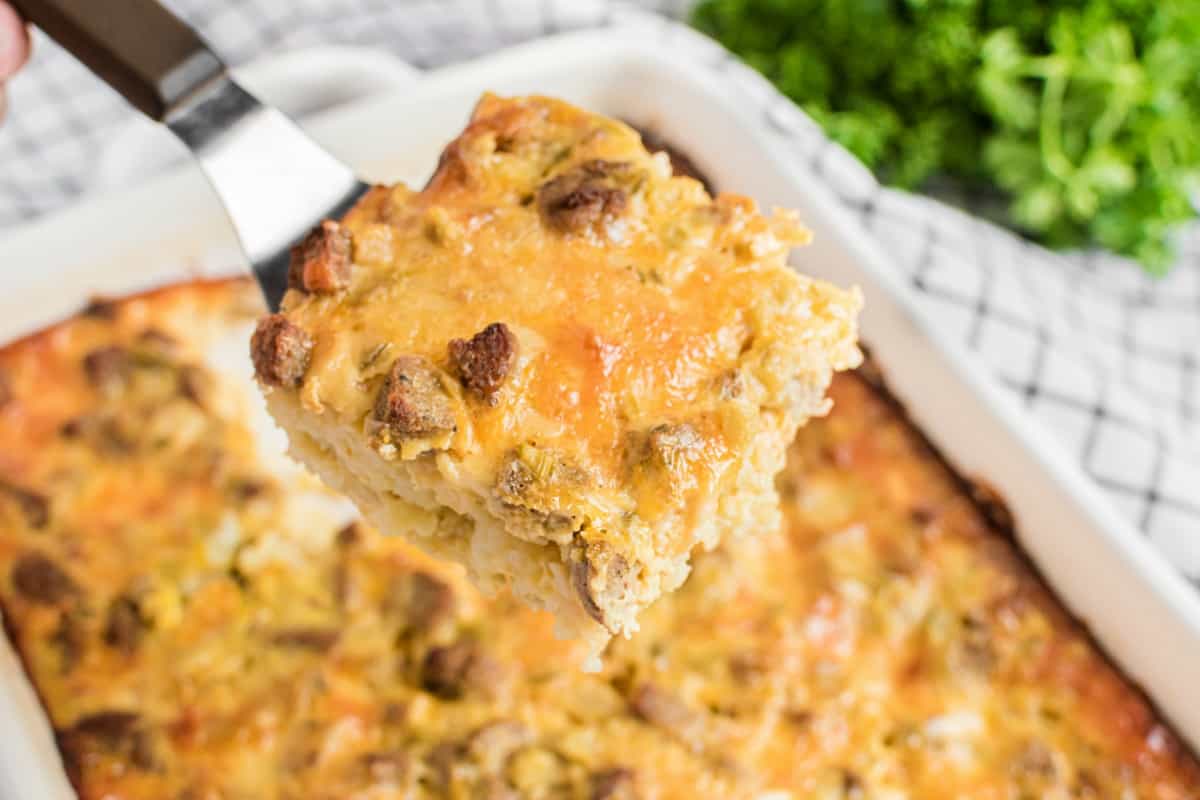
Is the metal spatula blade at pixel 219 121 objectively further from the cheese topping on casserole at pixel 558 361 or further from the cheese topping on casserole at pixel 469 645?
the cheese topping on casserole at pixel 469 645

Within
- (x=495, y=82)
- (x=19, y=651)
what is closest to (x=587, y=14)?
(x=495, y=82)

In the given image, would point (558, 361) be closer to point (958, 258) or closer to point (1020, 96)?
point (958, 258)

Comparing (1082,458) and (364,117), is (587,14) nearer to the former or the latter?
(364,117)

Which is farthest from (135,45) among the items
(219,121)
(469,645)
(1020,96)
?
(1020,96)

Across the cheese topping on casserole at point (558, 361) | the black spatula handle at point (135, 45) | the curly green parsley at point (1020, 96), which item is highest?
the black spatula handle at point (135, 45)

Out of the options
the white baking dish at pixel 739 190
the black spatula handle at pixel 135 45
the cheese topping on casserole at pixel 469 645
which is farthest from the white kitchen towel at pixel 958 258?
the black spatula handle at pixel 135 45

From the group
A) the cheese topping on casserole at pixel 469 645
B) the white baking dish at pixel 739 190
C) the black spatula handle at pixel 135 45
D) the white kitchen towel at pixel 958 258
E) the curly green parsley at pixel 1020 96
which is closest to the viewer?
the black spatula handle at pixel 135 45
